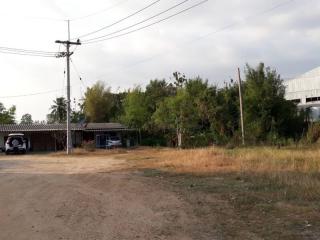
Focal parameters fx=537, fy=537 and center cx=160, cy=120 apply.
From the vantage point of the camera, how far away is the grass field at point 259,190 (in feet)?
34.3

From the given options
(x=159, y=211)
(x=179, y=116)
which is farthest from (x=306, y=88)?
(x=159, y=211)

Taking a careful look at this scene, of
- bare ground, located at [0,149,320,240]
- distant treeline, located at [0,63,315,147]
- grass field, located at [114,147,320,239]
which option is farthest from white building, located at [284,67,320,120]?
bare ground, located at [0,149,320,240]

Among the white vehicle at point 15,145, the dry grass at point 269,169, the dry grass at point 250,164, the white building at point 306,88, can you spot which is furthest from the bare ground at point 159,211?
the white building at point 306,88

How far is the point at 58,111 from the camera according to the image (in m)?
96.2

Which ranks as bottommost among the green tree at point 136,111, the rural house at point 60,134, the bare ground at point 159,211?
the bare ground at point 159,211

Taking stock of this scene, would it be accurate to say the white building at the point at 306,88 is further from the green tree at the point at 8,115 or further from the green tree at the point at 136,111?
the green tree at the point at 8,115

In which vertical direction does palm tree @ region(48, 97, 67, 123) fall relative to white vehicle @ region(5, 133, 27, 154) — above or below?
above

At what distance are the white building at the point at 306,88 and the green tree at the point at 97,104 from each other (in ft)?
93.6

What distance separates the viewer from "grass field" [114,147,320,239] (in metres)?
10.5

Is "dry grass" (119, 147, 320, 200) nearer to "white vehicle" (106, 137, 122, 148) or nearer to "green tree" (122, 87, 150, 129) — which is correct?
"white vehicle" (106, 137, 122, 148)

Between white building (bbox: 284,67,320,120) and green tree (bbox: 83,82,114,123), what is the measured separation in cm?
2853

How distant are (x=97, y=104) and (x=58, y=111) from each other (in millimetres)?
12365

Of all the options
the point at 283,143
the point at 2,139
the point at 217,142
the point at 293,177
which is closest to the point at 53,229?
the point at 293,177

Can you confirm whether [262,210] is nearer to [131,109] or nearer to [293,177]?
[293,177]
